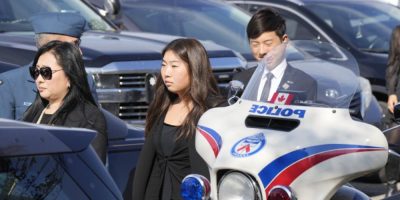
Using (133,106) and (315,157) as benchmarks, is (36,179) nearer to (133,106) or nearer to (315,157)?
(315,157)

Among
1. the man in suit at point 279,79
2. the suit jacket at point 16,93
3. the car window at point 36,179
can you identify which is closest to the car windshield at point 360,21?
the suit jacket at point 16,93

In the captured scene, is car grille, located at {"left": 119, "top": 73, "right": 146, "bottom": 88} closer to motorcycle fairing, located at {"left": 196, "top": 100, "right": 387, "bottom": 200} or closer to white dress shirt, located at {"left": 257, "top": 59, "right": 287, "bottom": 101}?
white dress shirt, located at {"left": 257, "top": 59, "right": 287, "bottom": 101}

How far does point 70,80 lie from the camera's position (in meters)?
5.19

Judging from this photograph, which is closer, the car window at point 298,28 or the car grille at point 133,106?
the car grille at point 133,106

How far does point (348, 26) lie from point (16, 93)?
845 centimetres

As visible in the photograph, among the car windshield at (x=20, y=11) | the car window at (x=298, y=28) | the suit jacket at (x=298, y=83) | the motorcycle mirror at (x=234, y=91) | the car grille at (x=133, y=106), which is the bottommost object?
the car window at (x=298, y=28)

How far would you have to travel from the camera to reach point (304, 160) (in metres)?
4.16

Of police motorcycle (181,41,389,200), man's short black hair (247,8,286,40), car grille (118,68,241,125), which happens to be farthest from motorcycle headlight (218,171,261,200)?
car grille (118,68,241,125)

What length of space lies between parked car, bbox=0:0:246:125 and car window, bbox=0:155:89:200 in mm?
4806

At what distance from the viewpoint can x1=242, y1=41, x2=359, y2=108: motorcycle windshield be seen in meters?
4.46

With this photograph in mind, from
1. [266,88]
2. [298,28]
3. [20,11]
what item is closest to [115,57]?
[20,11]

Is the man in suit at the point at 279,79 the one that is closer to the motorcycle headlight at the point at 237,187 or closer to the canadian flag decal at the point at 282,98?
the canadian flag decal at the point at 282,98

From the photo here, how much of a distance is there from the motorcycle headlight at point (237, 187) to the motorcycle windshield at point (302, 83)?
434mm

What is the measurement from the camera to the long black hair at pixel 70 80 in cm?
516
